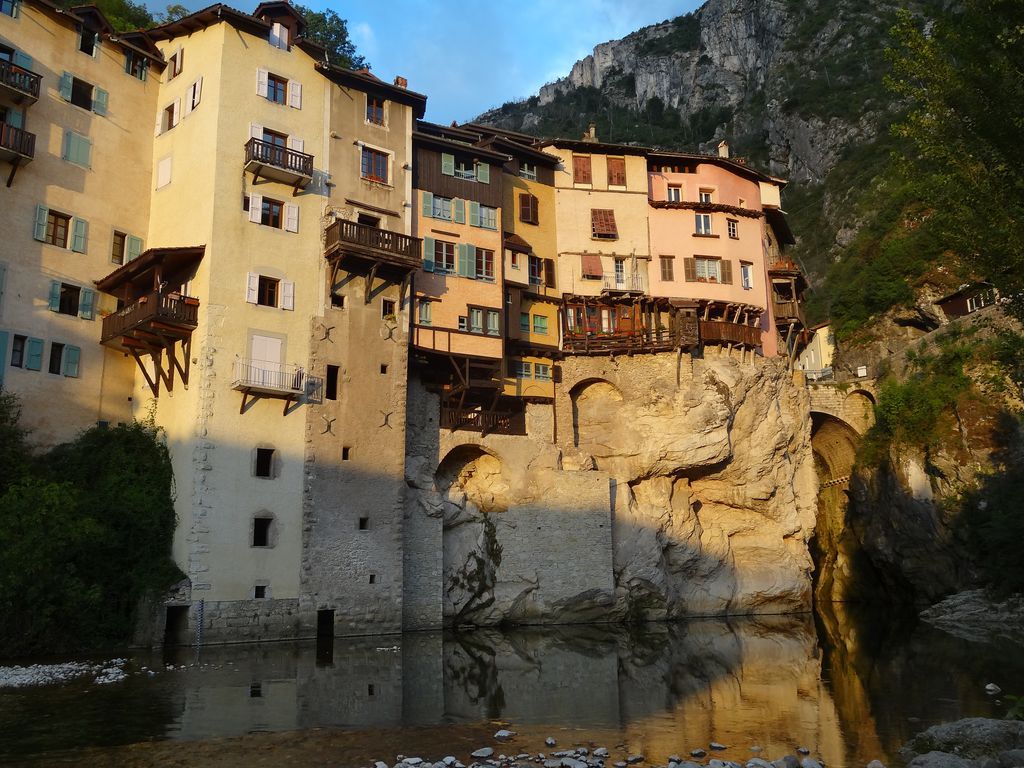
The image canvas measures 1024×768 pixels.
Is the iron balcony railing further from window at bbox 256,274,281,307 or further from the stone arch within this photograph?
the stone arch

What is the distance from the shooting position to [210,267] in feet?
120

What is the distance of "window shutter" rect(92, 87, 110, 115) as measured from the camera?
129ft

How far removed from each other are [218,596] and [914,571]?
42708 millimetres

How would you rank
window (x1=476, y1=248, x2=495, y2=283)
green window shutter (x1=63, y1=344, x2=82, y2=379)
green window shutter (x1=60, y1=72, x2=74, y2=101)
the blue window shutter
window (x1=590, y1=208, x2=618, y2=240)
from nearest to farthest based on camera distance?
1. green window shutter (x1=63, y1=344, x2=82, y2=379)
2. green window shutter (x1=60, y1=72, x2=74, y2=101)
3. the blue window shutter
4. window (x1=476, y1=248, x2=495, y2=283)
5. window (x1=590, y1=208, x2=618, y2=240)

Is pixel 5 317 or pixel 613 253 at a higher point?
pixel 613 253

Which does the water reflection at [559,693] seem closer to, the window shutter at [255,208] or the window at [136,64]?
the window shutter at [255,208]

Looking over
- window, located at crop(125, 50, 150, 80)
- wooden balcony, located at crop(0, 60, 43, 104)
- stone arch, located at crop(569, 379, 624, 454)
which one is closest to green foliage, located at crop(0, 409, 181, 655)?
wooden balcony, located at crop(0, 60, 43, 104)

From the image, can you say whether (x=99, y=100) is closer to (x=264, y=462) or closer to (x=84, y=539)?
(x=264, y=462)

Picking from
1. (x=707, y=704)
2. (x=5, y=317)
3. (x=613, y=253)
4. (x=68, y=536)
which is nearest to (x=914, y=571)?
(x=613, y=253)

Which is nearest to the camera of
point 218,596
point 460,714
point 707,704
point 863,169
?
point 460,714

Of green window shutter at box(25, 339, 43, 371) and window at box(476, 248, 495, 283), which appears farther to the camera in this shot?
window at box(476, 248, 495, 283)

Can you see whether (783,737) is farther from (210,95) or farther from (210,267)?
(210,95)

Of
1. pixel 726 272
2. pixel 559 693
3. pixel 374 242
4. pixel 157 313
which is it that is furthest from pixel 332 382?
pixel 726 272

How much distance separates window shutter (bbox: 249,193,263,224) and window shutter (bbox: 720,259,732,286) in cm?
2822
